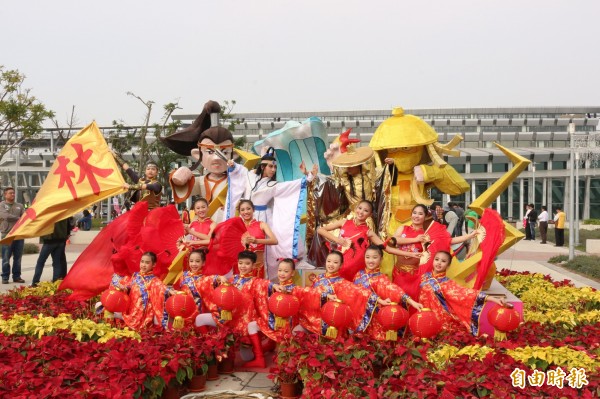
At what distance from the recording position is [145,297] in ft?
18.9

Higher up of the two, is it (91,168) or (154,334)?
(91,168)

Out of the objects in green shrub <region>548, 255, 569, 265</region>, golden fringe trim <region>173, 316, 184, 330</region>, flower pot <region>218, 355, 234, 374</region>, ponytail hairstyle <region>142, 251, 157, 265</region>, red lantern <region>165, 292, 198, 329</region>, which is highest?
ponytail hairstyle <region>142, 251, 157, 265</region>

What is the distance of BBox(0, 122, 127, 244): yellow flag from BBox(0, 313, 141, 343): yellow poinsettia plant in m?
1.56

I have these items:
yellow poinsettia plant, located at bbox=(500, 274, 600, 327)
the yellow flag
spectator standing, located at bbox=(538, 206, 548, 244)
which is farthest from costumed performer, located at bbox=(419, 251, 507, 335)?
spectator standing, located at bbox=(538, 206, 548, 244)

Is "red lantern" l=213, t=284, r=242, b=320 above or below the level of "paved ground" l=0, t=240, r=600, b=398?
above

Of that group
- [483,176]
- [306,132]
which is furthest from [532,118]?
[306,132]

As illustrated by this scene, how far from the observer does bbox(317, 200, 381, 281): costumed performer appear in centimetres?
557

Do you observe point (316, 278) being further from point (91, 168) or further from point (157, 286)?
point (91, 168)

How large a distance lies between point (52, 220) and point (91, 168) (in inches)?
27.8

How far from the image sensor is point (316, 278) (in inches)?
213

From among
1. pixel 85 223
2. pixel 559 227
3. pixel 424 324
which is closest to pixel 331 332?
pixel 424 324

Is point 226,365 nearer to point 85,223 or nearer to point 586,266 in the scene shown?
point 586,266

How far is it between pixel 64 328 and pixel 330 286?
Answer: 2224 mm

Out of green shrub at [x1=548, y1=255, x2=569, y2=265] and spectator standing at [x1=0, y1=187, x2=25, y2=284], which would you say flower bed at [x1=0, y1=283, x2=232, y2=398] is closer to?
spectator standing at [x1=0, y1=187, x2=25, y2=284]
